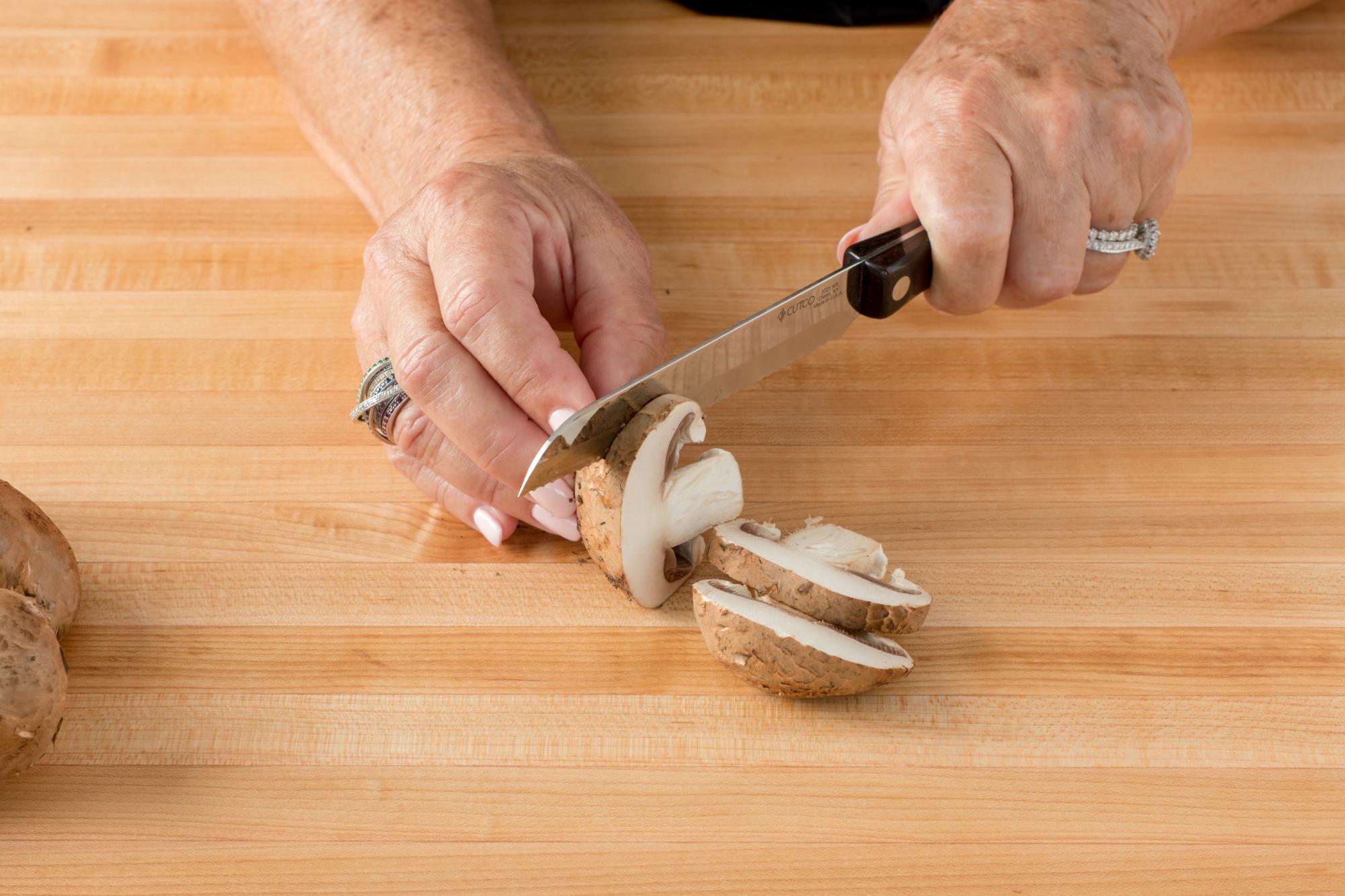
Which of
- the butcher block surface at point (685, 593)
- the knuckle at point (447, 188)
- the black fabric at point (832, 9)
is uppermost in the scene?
the knuckle at point (447, 188)

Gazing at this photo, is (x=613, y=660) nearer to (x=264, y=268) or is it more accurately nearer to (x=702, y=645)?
(x=702, y=645)

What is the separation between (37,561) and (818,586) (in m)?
0.95

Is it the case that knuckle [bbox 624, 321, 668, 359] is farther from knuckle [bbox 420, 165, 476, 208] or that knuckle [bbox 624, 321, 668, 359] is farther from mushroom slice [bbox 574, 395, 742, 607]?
knuckle [bbox 420, 165, 476, 208]

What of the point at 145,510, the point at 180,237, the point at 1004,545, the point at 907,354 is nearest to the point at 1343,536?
the point at 1004,545

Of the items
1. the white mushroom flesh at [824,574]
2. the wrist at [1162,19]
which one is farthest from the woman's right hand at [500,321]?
the wrist at [1162,19]

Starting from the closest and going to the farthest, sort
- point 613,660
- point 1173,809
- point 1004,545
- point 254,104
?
point 1173,809
point 613,660
point 1004,545
point 254,104

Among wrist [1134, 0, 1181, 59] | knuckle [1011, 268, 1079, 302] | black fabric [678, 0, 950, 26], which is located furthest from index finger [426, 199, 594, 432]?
black fabric [678, 0, 950, 26]

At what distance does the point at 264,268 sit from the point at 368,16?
0.49 m

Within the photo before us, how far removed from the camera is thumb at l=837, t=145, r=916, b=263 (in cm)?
177

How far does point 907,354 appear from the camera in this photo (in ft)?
6.39

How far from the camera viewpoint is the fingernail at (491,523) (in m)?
1.65

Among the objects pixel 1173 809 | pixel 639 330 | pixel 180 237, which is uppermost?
pixel 639 330

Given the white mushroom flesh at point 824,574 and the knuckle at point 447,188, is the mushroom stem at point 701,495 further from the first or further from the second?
the knuckle at point 447,188

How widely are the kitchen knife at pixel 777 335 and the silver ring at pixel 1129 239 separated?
29cm
